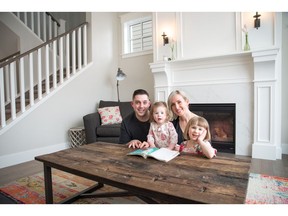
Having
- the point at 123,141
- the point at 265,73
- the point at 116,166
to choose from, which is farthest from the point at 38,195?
the point at 265,73

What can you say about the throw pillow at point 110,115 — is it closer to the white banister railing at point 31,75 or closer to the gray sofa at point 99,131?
the gray sofa at point 99,131

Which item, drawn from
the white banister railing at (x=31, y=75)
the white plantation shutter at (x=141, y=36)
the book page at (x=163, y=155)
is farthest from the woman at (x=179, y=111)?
the white plantation shutter at (x=141, y=36)

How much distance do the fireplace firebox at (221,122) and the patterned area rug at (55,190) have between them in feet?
6.31

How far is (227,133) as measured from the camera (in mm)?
2996

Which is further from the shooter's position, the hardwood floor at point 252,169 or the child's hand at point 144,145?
the hardwood floor at point 252,169

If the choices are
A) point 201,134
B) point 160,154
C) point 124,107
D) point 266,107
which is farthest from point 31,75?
point 266,107

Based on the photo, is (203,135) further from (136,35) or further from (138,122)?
(136,35)

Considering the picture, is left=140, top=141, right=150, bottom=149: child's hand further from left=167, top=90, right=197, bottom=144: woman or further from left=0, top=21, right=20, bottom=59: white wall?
left=0, top=21, right=20, bottom=59: white wall

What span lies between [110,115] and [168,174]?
98.2 inches

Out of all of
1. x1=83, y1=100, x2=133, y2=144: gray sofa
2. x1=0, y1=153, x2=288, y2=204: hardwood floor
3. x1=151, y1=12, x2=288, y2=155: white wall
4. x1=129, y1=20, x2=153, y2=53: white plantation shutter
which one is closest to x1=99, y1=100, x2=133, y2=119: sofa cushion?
x1=83, y1=100, x2=133, y2=144: gray sofa

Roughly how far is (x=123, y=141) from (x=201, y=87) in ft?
6.13

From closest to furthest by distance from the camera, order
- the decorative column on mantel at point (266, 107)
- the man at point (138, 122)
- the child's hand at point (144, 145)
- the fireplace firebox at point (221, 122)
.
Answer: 1. the child's hand at point (144, 145)
2. the man at point (138, 122)
3. the decorative column on mantel at point (266, 107)
4. the fireplace firebox at point (221, 122)

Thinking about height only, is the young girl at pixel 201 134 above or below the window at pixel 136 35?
below

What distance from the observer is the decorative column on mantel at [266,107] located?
8.25ft
